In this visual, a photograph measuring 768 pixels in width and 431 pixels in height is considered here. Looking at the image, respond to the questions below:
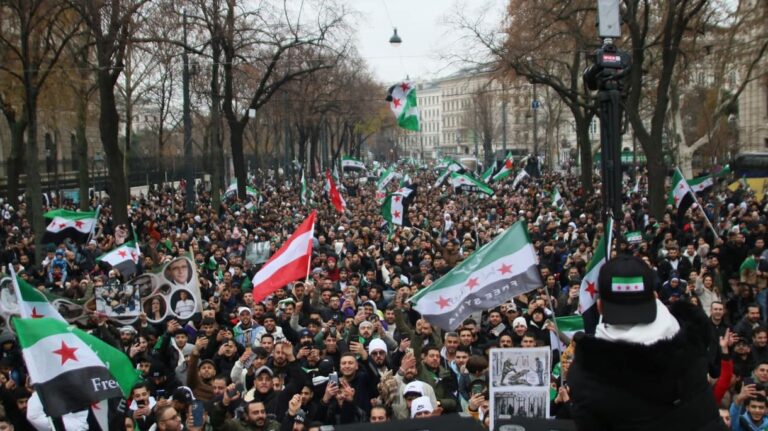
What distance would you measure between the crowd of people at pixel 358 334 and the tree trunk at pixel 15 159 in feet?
37.8

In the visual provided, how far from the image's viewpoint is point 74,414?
680 cm

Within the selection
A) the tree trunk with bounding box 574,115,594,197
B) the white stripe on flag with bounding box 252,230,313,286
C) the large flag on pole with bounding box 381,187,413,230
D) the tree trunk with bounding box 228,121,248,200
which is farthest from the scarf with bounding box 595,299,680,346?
the tree trunk with bounding box 228,121,248,200

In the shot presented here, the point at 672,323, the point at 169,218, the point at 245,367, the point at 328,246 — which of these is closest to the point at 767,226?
the point at 328,246

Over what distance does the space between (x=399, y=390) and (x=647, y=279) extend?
4.33 meters

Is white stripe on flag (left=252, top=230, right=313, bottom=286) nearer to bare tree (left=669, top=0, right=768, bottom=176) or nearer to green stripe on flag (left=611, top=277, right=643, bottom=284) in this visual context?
green stripe on flag (left=611, top=277, right=643, bottom=284)

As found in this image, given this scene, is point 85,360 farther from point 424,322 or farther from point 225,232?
point 225,232

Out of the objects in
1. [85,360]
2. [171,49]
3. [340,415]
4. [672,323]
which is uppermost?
[171,49]

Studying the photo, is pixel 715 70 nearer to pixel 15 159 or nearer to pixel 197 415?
pixel 15 159

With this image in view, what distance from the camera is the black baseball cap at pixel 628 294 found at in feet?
9.75

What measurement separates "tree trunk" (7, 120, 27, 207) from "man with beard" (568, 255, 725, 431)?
29.4 m

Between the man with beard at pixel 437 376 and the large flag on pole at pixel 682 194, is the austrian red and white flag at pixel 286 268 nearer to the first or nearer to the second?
the man with beard at pixel 437 376

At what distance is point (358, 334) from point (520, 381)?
3669 millimetres

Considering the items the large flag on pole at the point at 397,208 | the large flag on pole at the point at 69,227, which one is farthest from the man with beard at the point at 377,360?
the large flag on pole at the point at 397,208

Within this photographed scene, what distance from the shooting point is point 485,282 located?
8.37m
